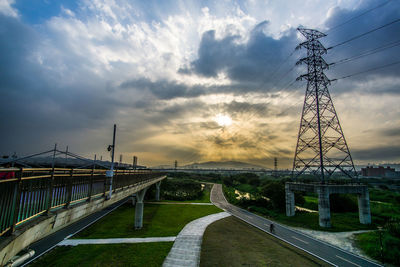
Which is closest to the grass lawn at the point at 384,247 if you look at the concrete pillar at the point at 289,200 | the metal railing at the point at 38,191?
the concrete pillar at the point at 289,200

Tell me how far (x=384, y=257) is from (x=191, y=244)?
21333 millimetres

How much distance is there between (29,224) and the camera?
286 inches

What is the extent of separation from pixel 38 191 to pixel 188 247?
19738 millimetres

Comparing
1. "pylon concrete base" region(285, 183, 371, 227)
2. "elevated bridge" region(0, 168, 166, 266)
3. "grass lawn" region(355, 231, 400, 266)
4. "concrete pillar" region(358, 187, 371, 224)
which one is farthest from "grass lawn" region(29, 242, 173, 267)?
"concrete pillar" region(358, 187, 371, 224)

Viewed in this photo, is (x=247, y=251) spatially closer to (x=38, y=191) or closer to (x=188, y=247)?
(x=188, y=247)

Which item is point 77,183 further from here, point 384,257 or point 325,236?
point 325,236

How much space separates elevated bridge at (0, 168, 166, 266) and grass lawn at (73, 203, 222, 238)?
56.7ft

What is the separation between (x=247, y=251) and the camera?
22.2 m

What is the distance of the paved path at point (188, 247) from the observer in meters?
19.5

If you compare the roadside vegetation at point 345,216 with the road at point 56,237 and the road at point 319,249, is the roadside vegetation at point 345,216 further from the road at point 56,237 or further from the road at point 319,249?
the road at point 56,237

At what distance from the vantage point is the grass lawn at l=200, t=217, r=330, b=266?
19500mm

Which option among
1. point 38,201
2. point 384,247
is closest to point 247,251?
point 384,247

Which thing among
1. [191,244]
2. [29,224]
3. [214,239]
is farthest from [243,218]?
[29,224]

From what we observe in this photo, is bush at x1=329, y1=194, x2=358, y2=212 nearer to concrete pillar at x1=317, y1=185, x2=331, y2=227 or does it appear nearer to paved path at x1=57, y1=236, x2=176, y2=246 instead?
concrete pillar at x1=317, y1=185, x2=331, y2=227
